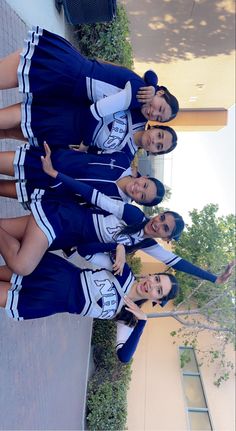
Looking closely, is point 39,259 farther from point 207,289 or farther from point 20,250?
point 207,289

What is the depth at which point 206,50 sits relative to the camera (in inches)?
444

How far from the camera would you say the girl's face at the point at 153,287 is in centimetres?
355

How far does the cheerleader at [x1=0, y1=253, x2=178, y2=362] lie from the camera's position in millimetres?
3330

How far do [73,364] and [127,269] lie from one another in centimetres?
504

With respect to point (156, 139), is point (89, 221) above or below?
below

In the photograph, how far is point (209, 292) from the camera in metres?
11.2

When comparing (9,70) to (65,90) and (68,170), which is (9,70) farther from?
(68,170)

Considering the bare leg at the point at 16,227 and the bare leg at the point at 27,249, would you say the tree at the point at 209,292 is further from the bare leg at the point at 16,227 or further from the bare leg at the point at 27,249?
the bare leg at the point at 27,249

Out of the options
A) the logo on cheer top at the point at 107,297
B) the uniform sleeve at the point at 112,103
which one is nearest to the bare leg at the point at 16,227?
the logo on cheer top at the point at 107,297

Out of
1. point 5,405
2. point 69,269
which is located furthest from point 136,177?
point 5,405

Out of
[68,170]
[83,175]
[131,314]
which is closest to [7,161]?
[68,170]

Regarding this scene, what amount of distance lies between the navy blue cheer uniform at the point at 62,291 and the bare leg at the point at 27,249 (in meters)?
0.15

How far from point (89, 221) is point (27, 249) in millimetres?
493

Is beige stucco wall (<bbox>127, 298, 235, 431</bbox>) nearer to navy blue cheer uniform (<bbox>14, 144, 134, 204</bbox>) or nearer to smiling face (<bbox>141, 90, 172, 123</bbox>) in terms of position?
navy blue cheer uniform (<bbox>14, 144, 134, 204</bbox>)
